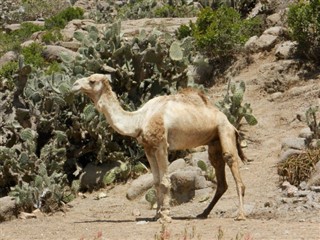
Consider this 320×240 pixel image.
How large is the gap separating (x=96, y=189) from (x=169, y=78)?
3.05 meters

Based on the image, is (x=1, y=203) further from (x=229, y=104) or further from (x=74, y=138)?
(x=229, y=104)

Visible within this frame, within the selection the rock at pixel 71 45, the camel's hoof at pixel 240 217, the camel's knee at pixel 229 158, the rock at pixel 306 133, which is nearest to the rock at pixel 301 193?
the camel's knee at pixel 229 158

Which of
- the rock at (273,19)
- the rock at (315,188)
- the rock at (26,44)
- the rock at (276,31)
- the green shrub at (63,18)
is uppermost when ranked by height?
the green shrub at (63,18)

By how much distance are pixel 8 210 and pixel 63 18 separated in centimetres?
1936

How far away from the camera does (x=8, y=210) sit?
12328 millimetres

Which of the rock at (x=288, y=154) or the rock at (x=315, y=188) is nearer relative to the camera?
the rock at (x=315, y=188)

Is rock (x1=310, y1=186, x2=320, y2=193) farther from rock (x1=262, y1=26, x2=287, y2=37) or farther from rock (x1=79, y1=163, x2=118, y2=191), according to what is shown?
rock (x1=262, y1=26, x2=287, y2=37)

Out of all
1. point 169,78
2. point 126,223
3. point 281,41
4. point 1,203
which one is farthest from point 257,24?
point 126,223

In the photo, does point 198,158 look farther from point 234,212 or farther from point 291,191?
point 234,212

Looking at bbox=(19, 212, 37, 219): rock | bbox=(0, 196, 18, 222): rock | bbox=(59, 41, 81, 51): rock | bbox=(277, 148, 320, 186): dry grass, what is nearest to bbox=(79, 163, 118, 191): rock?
bbox=(0, 196, 18, 222): rock

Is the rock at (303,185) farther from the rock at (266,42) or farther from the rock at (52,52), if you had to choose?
the rock at (52,52)

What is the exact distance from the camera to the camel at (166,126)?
386 inches

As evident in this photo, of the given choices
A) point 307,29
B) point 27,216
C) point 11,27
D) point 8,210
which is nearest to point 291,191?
point 27,216

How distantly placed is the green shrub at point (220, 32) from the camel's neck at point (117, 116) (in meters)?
10.1
